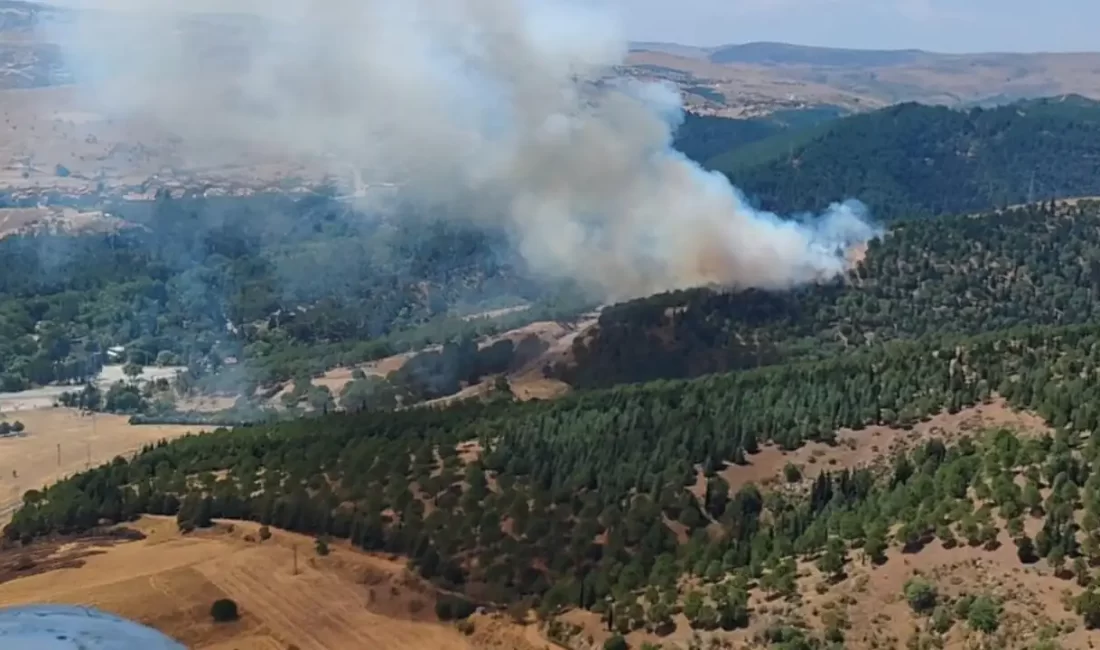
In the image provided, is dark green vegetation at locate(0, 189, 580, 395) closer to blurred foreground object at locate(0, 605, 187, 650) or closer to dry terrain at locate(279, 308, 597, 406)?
dry terrain at locate(279, 308, 597, 406)

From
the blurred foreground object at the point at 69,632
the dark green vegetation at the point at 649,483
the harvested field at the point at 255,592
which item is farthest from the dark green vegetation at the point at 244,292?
the blurred foreground object at the point at 69,632

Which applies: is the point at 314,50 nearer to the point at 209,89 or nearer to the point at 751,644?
the point at 209,89

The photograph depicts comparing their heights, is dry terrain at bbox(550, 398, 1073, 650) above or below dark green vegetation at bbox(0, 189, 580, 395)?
above

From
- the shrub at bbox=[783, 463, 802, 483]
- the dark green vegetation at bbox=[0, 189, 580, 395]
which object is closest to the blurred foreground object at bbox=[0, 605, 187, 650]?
the shrub at bbox=[783, 463, 802, 483]

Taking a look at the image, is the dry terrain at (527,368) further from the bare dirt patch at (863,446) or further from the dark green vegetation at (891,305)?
the bare dirt patch at (863,446)

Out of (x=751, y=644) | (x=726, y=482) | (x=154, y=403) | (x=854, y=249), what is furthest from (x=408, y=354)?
(x=751, y=644)

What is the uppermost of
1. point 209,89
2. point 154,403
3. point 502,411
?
point 209,89

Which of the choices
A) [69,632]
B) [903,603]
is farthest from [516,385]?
[69,632]
